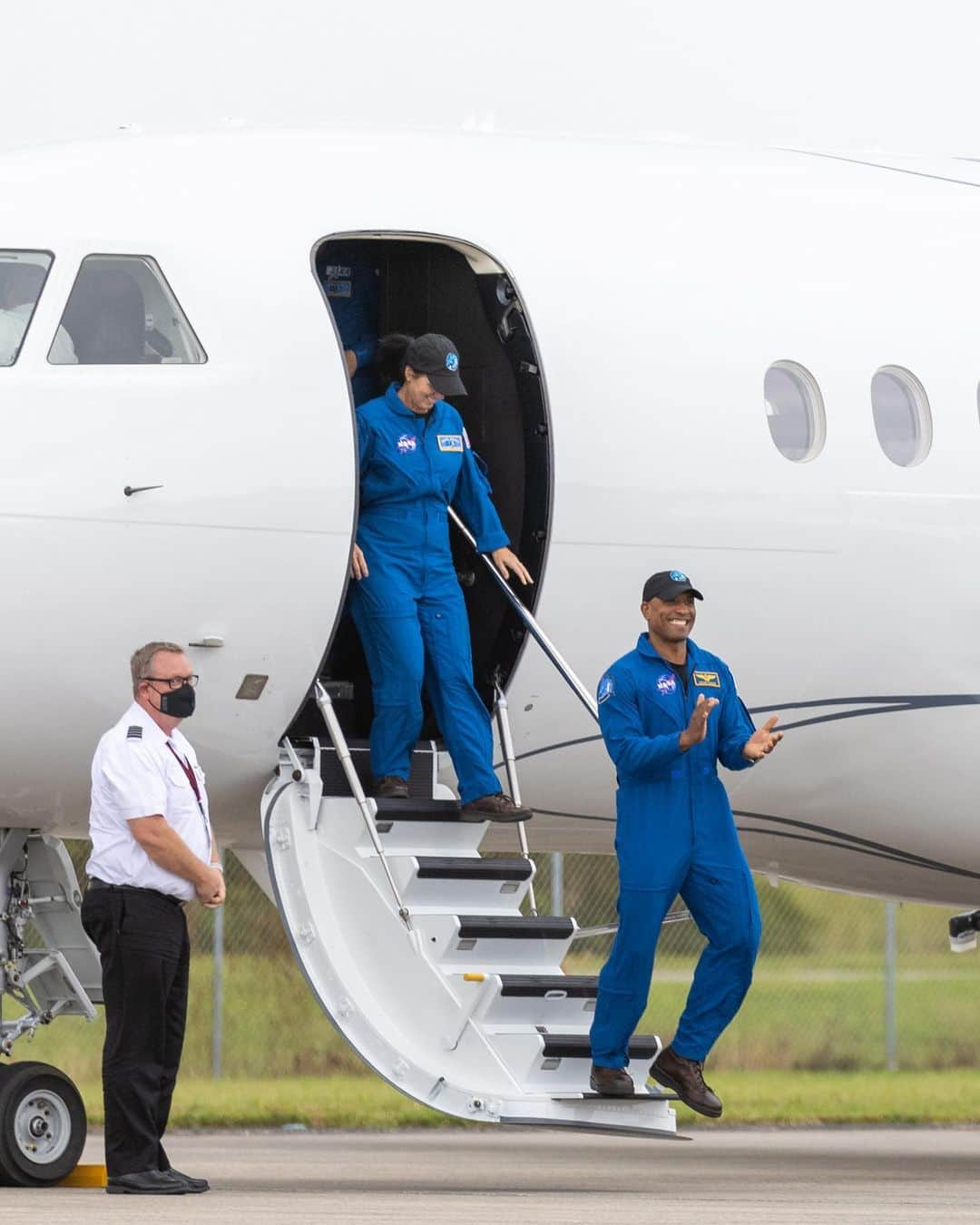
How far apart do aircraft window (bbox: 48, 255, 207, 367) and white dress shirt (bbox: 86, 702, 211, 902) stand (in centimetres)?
174

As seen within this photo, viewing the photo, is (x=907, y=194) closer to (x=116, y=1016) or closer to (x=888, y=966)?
(x=116, y=1016)

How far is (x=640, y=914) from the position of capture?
10.7 meters

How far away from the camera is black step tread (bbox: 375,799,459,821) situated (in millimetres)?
11422

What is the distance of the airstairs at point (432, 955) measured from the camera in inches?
424

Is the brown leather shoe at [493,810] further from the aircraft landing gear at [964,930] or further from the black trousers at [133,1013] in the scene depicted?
the aircraft landing gear at [964,930]

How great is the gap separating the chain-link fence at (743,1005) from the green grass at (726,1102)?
0.91ft

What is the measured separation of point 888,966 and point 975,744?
9.59 metres

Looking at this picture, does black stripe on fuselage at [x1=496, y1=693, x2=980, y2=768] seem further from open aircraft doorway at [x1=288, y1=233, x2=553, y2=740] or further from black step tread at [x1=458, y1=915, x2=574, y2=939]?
black step tread at [x1=458, y1=915, x2=574, y2=939]

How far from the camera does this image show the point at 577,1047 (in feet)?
35.7

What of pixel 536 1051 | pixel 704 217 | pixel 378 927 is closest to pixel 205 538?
pixel 378 927

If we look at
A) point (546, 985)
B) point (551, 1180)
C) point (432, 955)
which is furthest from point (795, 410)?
point (551, 1180)

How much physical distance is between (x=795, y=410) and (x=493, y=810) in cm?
274

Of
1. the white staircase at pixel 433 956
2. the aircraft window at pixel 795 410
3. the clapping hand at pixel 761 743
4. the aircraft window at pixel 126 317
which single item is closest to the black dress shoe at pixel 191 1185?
the white staircase at pixel 433 956

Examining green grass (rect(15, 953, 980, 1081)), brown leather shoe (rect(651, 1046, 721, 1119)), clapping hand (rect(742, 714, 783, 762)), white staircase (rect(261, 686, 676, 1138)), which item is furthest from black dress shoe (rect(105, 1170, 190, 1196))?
green grass (rect(15, 953, 980, 1081))
